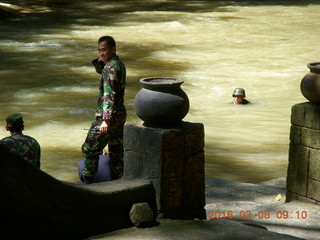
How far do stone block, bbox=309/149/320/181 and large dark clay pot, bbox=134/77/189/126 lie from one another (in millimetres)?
1744

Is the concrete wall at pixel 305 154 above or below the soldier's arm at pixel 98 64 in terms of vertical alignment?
below

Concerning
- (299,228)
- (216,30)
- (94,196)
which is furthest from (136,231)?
(216,30)

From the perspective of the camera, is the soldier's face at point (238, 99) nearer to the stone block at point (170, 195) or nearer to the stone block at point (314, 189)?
the stone block at point (314, 189)

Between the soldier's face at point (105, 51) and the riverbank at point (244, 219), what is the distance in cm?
179

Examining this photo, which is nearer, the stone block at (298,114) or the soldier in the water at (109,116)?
the soldier in the water at (109,116)

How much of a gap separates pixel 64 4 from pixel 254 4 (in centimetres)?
896

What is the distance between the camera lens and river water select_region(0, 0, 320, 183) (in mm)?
11086

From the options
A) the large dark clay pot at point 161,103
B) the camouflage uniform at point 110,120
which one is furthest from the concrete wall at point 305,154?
the camouflage uniform at point 110,120

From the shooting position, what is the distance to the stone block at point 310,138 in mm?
6695

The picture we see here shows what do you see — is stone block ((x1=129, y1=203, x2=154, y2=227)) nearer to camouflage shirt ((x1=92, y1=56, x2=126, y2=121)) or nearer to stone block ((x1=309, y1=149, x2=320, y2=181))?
camouflage shirt ((x1=92, y1=56, x2=126, y2=121))

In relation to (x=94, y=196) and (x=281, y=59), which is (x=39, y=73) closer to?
(x=281, y=59)
